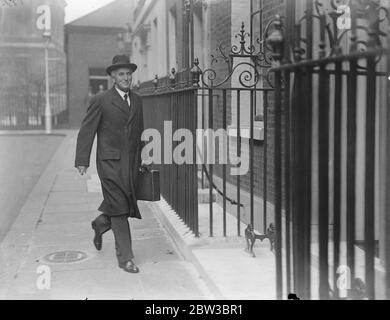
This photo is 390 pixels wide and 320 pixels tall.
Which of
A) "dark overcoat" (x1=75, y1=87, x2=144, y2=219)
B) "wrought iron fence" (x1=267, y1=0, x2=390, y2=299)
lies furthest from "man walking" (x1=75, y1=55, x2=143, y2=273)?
"wrought iron fence" (x1=267, y1=0, x2=390, y2=299)

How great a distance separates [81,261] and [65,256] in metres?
0.28

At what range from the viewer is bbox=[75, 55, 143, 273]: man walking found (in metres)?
5.11

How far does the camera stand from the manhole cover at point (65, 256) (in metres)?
5.52

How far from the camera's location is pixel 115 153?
5.11m

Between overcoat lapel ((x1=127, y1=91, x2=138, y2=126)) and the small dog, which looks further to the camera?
overcoat lapel ((x1=127, y1=91, x2=138, y2=126))

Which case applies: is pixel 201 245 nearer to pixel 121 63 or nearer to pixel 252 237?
pixel 252 237

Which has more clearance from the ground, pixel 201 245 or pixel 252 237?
pixel 252 237

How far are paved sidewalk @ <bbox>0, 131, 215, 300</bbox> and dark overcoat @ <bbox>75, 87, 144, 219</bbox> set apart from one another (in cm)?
65

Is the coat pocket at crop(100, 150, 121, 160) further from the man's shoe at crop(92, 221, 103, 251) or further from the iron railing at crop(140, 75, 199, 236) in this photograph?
the man's shoe at crop(92, 221, 103, 251)

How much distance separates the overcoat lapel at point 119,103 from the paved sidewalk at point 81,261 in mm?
1534

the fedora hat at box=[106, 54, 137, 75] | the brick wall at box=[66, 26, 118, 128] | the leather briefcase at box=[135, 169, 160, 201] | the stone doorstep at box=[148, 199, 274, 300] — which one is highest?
the brick wall at box=[66, 26, 118, 128]

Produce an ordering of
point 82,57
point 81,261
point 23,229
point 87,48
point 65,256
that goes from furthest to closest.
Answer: point 87,48
point 82,57
point 23,229
point 65,256
point 81,261

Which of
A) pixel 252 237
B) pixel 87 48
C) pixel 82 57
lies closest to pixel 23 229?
pixel 252 237

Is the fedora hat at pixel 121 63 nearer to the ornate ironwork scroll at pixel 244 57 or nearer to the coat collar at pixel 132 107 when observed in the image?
the coat collar at pixel 132 107
